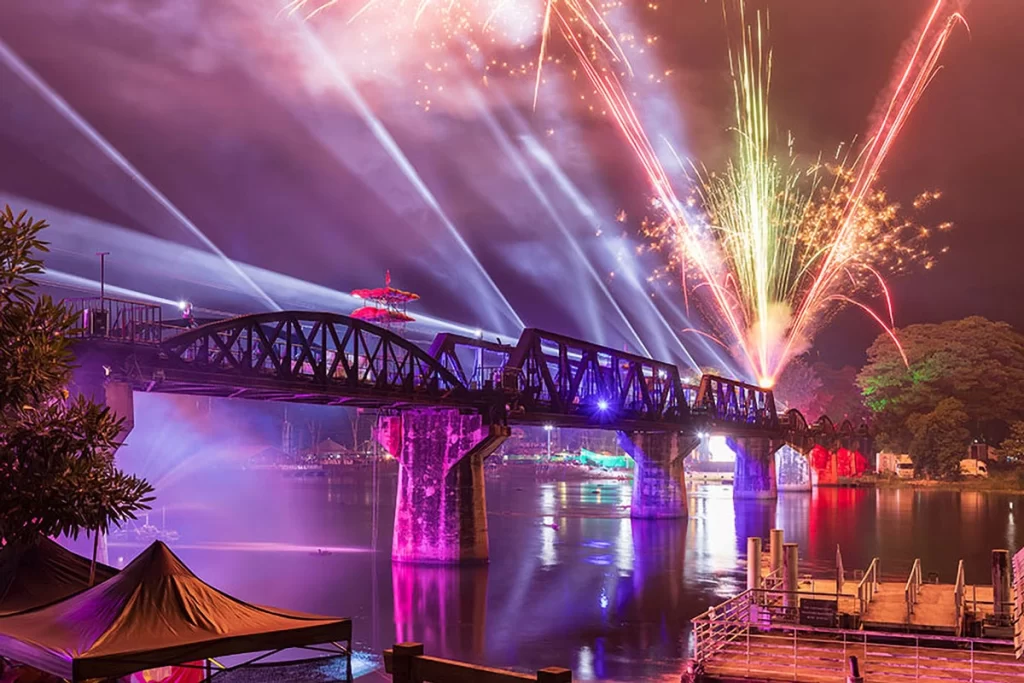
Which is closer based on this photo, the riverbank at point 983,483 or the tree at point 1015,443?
the tree at point 1015,443

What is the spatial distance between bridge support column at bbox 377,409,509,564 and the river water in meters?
1.64

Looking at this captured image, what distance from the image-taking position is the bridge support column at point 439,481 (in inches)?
2611

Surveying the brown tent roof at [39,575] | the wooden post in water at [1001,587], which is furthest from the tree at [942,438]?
the brown tent roof at [39,575]

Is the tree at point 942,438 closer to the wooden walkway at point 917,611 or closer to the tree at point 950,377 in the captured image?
the tree at point 950,377

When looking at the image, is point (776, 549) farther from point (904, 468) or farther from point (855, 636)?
point (904, 468)

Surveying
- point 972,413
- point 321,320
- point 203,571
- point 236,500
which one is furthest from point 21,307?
point 972,413

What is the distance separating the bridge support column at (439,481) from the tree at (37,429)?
47.1 meters

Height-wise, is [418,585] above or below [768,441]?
below

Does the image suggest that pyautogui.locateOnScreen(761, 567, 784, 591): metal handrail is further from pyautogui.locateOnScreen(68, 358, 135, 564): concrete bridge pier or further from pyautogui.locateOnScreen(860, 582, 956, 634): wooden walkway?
pyautogui.locateOnScreen(68, 358, 135, 564): concrete bridge pier

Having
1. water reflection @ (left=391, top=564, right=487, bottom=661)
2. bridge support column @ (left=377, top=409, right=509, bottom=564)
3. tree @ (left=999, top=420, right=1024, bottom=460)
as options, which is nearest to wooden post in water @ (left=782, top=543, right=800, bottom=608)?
water reflection @ (left=391, top=564, right=487, bottom=661)

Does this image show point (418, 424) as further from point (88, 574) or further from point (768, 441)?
point (768, 441)

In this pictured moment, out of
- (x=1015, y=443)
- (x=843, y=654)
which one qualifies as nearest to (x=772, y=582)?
(x=843, y=654)

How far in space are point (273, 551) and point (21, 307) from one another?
2891 inches

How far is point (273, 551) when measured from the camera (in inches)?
3482
